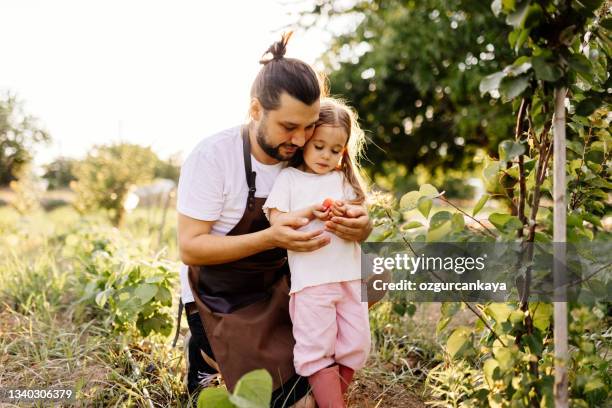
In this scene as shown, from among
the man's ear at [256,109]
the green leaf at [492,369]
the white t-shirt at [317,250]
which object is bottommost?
the green leaf at [492,369]

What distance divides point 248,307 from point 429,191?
3.18 feet

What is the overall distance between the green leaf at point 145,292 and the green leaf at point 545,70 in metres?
1.99

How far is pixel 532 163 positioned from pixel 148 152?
277 inches

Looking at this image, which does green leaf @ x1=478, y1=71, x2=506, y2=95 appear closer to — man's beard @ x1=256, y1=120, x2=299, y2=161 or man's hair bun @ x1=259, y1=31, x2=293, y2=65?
man's beard @ x1=256, y1=120, x2=299, y2=161

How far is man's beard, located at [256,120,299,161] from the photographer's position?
227cm

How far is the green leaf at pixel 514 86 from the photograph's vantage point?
1.45 m

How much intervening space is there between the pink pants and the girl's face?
46 cm

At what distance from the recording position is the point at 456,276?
6.52 ft

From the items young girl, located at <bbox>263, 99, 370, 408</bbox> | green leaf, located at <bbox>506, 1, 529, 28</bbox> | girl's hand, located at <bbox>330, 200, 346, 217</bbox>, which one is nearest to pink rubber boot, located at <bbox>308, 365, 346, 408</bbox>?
young girl, located at <bbox>263, 99, 370, 408</bbox>

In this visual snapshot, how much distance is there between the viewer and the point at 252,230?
239 cm

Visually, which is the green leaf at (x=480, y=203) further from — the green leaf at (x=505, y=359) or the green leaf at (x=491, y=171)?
the green leaf at (x=505, y=359)

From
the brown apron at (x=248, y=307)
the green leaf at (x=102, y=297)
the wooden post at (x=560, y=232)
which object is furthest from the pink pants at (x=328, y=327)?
the green leaf at (x=102, y=297)

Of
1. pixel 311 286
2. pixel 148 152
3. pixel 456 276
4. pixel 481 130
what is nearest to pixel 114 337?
pixel 311 286

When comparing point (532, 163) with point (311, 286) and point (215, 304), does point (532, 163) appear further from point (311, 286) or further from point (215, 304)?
point (215, 304)
